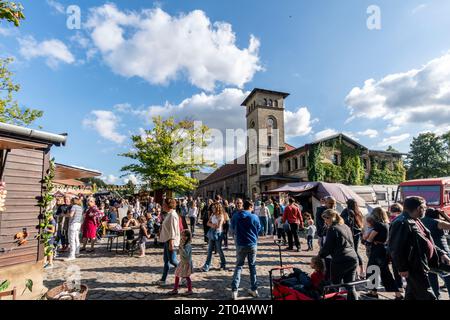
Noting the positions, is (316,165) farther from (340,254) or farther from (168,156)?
(340,254)

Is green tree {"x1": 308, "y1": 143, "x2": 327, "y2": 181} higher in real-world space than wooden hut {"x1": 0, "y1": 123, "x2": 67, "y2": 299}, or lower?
higher

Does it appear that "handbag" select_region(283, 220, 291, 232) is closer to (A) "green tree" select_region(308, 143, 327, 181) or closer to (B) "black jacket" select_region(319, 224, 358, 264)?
(B) "black jacket" select_region(319, 224, 358, 264)

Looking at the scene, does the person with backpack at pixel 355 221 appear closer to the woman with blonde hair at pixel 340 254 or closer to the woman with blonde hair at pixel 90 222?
the woman with blonde hair at pixel 340 254

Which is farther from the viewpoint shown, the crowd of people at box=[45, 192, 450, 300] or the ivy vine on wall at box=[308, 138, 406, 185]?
the ivy vine on wall at box=[308, 138, 406, 185]

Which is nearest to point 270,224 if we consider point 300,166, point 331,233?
point 331,233

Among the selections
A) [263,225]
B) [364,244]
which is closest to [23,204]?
[364,244]

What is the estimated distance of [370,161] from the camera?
28.4 m

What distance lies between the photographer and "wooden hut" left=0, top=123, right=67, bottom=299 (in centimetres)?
486

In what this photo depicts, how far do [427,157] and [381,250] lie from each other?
54558mm

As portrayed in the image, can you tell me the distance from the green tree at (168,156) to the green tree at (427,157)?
44.0 m

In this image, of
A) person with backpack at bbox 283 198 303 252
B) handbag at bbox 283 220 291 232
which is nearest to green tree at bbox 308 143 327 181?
handbag at bbox 283 220 291 232

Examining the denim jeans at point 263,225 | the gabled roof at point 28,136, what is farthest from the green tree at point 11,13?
the denim jeans at point 263,225

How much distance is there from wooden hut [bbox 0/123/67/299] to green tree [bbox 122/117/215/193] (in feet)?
54.2

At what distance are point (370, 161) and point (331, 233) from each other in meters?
28.7
